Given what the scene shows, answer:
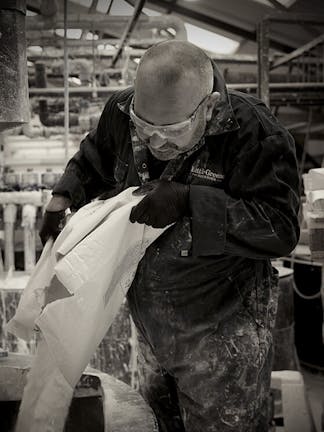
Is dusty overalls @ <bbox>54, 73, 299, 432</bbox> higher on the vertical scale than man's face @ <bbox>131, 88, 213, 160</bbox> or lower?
lower

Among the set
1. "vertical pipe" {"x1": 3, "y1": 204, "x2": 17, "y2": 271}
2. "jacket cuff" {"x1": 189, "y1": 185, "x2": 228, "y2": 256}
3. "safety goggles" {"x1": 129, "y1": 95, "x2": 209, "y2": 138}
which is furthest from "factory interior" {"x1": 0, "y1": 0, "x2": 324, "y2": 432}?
"jacket cuff" {"x1": 189, "y1": 185, "x2": 228, "y2": 256}

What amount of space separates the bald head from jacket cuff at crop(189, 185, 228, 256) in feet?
0.81

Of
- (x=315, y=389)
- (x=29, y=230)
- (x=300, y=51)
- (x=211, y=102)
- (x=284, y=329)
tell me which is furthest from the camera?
(x=300, y=51)

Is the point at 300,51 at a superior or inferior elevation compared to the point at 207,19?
inferior

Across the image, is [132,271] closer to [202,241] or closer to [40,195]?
[202,241]

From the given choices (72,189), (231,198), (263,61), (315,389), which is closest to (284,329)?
(315,389)

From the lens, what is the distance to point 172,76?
153cm

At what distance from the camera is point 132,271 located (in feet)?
5.81

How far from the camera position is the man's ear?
163 cm

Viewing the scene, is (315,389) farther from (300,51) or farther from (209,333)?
(209,333)

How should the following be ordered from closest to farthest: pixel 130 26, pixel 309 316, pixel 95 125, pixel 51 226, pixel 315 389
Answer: pixel 51 226 < pixel 315 389 < pixel 130 26 < pixel 95 125 < pixel 309 316

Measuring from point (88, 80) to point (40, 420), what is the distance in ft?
16.3

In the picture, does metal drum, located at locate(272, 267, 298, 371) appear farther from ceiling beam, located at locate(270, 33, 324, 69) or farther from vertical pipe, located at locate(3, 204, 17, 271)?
ceiling beam, located at locate(270, 33, 324, 69)

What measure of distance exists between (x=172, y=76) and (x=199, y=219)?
16.3 inches
